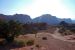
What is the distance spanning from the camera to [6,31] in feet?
90.4

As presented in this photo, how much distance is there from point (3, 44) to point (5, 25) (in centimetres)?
360

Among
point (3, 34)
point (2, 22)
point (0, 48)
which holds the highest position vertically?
point (2, 22)

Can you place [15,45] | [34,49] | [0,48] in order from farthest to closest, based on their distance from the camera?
[15,45], [0,48], [34,49]

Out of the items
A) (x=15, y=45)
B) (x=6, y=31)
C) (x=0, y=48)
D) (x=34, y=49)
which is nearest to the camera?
(x=34, y=49)

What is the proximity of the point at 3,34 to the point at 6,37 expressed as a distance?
735 mm

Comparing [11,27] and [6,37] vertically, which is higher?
[11,27]

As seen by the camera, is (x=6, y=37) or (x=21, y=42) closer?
(x=21, y=42)

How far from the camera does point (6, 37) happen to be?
92.5 ft

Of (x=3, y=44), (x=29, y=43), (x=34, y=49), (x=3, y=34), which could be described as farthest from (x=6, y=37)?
(x=34, y=49)

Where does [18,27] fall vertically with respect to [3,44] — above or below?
above

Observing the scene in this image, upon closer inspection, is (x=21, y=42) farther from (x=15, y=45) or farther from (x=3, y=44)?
(x=3, y=44)

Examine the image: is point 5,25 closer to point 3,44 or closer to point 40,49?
point 3,44

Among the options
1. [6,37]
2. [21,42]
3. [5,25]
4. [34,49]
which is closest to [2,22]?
[5,25]

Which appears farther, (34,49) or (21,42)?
(21,42)
